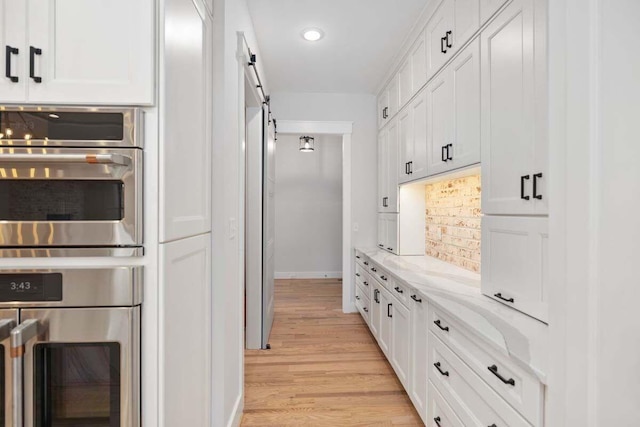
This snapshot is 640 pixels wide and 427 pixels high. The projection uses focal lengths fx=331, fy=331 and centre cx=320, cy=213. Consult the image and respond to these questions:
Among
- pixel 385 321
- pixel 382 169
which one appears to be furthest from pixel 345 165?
pixel 385 321

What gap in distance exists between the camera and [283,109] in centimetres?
390

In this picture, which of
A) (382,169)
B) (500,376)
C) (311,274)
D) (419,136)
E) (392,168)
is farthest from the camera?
(311,274)

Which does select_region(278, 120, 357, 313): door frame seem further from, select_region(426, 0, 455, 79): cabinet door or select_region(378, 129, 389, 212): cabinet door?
select_region(426, 0, 455, 79): cabinet door

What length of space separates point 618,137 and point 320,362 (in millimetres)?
2572

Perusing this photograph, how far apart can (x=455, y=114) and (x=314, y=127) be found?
2.16 metres

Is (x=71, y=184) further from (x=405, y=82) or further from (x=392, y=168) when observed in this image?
(x=392, y=168)

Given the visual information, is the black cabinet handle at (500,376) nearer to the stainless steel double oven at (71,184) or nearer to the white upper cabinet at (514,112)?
the white upper cabinet at (514,112)

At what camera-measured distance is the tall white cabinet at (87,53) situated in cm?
100

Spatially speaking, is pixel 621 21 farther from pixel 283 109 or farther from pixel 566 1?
pixel 283 109

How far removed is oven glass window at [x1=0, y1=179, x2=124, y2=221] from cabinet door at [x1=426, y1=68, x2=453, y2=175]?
180 cm

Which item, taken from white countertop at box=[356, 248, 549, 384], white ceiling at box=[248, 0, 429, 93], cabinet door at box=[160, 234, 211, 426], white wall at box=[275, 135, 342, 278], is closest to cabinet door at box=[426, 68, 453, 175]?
white ceiling at box=[248, 0, 429, 93]

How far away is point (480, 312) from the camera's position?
55.7 inches

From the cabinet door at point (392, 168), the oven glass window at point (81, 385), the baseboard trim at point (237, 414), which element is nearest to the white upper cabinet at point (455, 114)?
the cabinet door at point (392, 168)

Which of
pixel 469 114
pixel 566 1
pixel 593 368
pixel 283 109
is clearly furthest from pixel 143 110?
pixel 283 109
